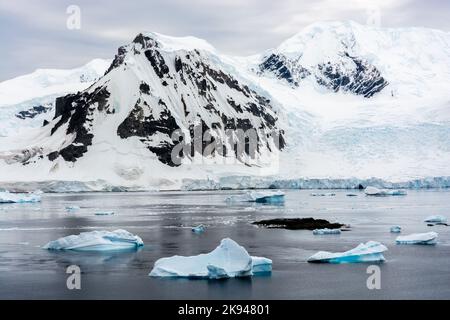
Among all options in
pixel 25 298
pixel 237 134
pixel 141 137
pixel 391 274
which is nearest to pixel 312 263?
pixel 391 274

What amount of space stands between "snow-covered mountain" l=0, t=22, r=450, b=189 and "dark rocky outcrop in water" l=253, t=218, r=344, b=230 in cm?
6033

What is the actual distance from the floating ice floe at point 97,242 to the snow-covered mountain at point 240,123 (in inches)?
3005

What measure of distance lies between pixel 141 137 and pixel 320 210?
90.6 m

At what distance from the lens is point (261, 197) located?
7569 cm

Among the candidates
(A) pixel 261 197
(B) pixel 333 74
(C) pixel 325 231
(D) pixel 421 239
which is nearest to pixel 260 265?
(D) pixel 421 239

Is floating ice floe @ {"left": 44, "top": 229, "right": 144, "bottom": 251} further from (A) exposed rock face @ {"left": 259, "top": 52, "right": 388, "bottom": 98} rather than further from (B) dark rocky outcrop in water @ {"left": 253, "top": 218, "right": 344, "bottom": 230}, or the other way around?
(A) exposed rock face @ {"left": 259, "top": 52, "right": 388, "bottom": 98}

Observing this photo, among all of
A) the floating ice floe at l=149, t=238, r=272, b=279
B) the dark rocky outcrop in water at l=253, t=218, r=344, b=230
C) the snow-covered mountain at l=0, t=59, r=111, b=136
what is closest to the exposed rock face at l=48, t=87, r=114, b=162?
the snow-covered mountain at l=0, t=59, r=111, b=136

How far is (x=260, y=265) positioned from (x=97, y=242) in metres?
10.7

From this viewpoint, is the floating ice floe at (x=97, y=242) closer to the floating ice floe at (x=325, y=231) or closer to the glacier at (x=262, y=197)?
the floating ice floe at (x=325, y=231)

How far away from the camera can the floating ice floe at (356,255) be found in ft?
92.0

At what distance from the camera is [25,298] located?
21078 millimetres

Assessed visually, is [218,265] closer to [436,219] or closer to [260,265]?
[260,265]

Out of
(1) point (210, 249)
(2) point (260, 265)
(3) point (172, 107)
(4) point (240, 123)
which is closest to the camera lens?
(2) point (260, 265)

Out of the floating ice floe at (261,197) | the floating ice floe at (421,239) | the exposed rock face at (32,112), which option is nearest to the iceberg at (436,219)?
the floating ice floe at (421,239)
